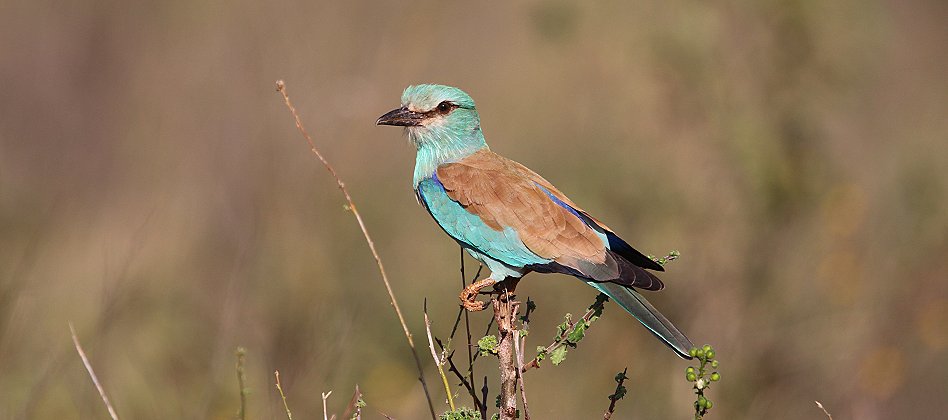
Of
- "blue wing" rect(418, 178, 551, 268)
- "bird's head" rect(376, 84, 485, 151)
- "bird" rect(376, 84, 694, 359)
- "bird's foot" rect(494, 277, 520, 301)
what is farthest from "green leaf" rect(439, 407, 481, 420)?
"bird's head" rect(376, 84, 485, 151)

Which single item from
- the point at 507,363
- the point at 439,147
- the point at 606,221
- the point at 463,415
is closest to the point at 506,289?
the point at 507,363

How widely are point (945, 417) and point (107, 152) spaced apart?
18.4 ft

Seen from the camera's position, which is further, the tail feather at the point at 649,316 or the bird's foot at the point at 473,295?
the bird's foot at the point at 473,295

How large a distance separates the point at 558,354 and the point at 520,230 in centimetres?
68

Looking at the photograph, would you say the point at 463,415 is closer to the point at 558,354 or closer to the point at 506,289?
the point at 558,354

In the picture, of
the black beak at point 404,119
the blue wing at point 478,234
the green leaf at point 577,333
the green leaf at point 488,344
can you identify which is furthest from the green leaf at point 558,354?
the black beak at point 404,119

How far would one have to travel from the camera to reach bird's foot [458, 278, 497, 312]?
10.4 feet

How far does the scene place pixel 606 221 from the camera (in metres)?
4.98

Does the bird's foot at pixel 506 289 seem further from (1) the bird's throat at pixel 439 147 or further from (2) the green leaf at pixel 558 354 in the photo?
(1) the bird's throat at pixel 439 147

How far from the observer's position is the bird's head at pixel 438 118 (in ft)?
12.4

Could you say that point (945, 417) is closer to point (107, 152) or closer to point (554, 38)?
point (554, 38)

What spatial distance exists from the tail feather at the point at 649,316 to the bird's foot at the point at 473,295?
1.04 ft

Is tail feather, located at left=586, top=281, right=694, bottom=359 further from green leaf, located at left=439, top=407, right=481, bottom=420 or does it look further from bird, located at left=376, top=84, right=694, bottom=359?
green leaf, located at left=439, top=407, right=481, bottom=420

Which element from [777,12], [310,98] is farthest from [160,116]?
[777,12]
